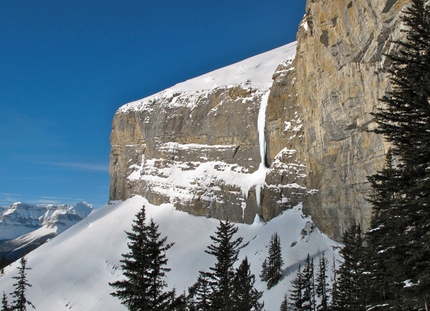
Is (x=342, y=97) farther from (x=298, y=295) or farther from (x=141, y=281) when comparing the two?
(x=141, y=281)

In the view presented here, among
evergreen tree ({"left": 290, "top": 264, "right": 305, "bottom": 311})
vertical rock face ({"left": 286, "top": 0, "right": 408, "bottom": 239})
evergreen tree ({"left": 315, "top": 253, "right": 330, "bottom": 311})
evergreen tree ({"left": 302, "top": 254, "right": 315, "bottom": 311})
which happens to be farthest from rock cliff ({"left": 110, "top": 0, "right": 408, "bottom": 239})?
evergreen tree ({"left": 290, "top": 264, "right": 305, "bottom": 311})

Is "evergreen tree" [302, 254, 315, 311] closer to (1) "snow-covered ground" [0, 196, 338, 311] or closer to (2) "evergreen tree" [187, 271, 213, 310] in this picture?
(1) "snow-covered ground" [0, 196, 338, 311]

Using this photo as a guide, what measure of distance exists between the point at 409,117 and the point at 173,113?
8645 centimetres

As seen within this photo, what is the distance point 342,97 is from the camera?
4509cm

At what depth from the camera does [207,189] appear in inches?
3189

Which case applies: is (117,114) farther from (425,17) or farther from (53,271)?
(425,17)

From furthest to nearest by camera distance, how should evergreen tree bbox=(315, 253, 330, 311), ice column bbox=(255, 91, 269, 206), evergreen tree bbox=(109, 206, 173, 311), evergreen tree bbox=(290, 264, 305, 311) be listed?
ice column bbox=(255, 91, 269, 206) → evergreen tree bbox=(315, 253, 330, 311) → evergreen tree bbox=(290, 264, 305, 311) → evergreen tree bbox=(109, 206, 173, 311)

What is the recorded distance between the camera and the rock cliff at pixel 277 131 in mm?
41656

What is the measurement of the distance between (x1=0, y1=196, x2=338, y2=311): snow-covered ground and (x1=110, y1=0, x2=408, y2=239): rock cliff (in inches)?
138

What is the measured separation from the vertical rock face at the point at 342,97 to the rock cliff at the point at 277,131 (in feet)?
0.52

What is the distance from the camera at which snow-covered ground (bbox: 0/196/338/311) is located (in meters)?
55.1

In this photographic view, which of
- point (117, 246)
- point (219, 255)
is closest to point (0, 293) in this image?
point (117, 246)

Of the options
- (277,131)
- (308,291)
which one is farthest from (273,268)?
(277,131)

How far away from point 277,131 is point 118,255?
39.4m
